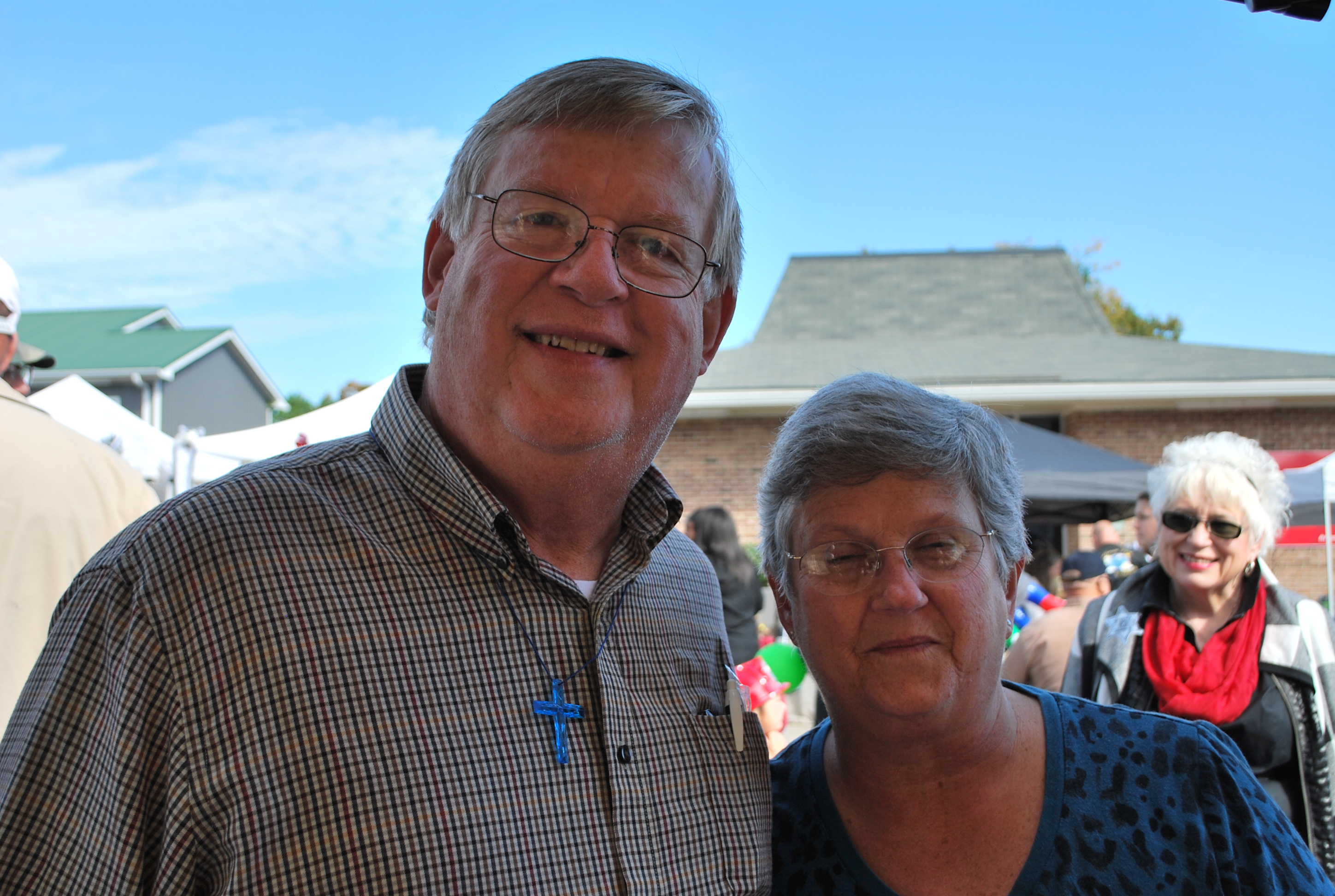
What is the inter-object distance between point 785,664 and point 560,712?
14.5 feet

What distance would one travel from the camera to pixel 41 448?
260 centimetres

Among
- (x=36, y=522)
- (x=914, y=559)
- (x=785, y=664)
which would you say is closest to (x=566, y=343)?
(x=914, y=559)

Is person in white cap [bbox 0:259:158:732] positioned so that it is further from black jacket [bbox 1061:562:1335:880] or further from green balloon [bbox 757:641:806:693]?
green balloon [bbox 757:641:806:693]

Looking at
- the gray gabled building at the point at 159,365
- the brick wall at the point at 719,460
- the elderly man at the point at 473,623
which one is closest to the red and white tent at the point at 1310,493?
the brick wall at the point at 719,460

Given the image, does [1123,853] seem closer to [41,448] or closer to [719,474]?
[41,448]

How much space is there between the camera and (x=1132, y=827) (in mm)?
1762

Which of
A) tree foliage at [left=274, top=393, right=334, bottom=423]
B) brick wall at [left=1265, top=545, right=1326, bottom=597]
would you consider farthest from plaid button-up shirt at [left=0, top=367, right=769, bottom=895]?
tree foliage at [left=274, top=393, right=334, bottom=423]

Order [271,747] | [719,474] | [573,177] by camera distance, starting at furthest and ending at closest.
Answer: [719,474]
[573,177]
[271,747]

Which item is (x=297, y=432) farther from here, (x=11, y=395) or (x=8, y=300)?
(x=11, y=395)

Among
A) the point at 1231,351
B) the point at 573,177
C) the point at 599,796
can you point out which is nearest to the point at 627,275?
the point at 573,177

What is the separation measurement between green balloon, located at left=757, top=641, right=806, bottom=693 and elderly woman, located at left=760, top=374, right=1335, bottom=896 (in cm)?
371

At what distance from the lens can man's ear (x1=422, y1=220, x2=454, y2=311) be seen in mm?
1810

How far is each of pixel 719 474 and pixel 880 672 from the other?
39.4 ft

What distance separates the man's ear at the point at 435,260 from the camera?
1810mm
